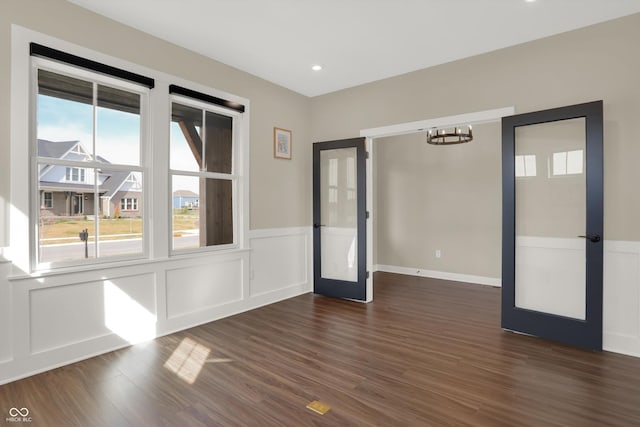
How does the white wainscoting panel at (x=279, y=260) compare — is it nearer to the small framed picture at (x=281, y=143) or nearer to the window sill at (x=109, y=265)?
the window sill at (x=109, y=265)

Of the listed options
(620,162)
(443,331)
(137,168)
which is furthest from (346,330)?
(620,162)

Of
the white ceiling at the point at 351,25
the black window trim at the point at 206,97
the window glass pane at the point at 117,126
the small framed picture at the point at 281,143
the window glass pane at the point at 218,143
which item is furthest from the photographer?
the small framed picture at the point at 281,143

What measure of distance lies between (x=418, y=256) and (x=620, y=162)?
11.7 ft

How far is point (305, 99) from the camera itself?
5.05 metres

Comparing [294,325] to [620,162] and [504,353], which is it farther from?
[620,162]

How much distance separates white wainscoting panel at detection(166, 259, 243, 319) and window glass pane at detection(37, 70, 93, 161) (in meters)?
1.39

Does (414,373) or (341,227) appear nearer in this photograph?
(414,373)

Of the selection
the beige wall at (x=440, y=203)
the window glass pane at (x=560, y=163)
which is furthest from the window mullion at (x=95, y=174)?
the beige wall at (x=440, y=203)

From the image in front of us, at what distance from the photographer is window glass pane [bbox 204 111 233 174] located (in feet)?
12.9

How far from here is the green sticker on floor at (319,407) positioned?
2.11 m

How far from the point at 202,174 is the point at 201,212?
1.40ft
